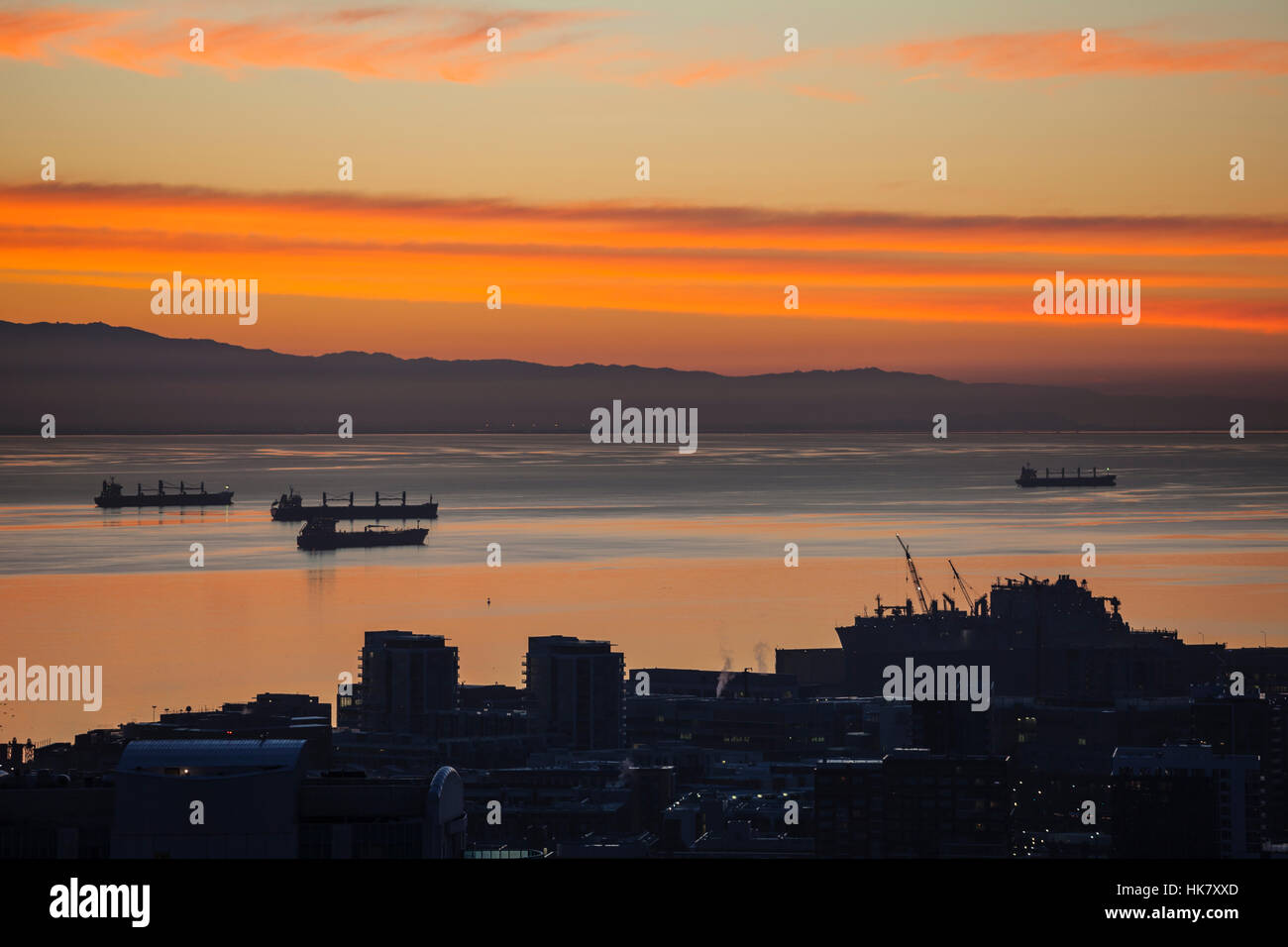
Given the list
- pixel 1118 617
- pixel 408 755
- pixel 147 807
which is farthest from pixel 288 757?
pixel 1118 617

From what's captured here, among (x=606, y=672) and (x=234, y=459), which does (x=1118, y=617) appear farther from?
(x=234, y=459)

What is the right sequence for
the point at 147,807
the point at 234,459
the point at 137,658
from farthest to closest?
the point at 234,459
the point at 137,658
the point at 147,807

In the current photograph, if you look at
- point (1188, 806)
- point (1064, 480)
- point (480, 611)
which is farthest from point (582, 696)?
point (1064, 480)

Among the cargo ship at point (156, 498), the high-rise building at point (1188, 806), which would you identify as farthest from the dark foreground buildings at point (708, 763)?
the cargo ship at point (156, 498)

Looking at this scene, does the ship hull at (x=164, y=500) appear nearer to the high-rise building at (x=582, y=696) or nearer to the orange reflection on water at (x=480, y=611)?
the orange reflection on water at (x=480, y=611)

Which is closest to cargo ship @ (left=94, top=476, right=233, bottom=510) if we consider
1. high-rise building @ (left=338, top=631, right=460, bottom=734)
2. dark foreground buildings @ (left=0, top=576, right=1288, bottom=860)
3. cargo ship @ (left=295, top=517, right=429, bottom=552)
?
cargo ship @ (left=295, top=517, right=429, bottom=552)

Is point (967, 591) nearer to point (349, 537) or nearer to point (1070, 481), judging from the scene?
point (349, 537)

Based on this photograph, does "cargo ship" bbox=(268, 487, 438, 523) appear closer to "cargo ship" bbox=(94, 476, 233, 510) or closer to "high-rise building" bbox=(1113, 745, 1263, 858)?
"cargo ship" bbox=(94, 476, 233, 510)
